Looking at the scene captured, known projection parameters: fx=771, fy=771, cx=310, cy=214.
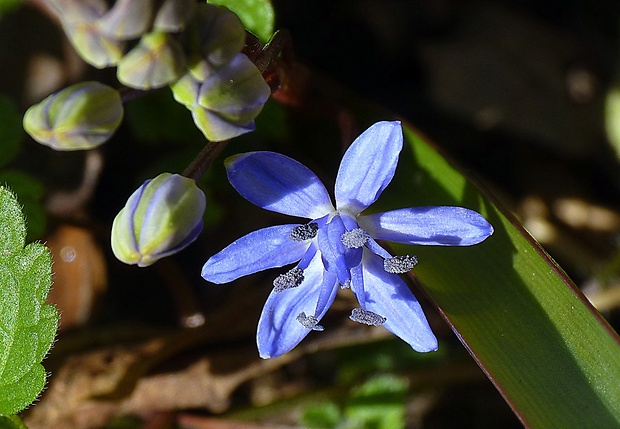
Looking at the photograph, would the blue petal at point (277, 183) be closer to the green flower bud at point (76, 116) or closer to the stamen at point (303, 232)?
the stamen at point (303, 232)

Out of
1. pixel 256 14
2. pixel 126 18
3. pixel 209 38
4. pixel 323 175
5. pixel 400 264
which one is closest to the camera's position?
pixel 126 18

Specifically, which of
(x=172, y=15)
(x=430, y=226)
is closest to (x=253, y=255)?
(x=430, y=226)

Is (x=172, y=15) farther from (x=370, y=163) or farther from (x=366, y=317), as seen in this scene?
(x=366, y=317)

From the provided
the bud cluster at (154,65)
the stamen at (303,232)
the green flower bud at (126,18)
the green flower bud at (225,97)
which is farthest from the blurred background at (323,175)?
the green flower bud at (126,18)

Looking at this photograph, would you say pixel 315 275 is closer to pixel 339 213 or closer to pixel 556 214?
pixel 339 213

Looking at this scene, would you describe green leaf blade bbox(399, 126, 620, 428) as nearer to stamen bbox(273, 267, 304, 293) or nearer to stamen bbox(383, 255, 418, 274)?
stamen bbox(383, 255, 418, 274)

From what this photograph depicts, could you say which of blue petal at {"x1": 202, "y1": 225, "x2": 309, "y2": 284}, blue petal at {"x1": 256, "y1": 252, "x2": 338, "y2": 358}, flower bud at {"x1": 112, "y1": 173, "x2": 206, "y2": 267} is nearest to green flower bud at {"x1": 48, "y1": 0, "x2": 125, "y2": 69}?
flower bud at {"x1": 112, "y1": 173, "x2": 206, "y2": 267}

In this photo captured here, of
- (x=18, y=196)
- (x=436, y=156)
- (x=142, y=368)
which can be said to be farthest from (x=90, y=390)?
(x=436, y=156)
